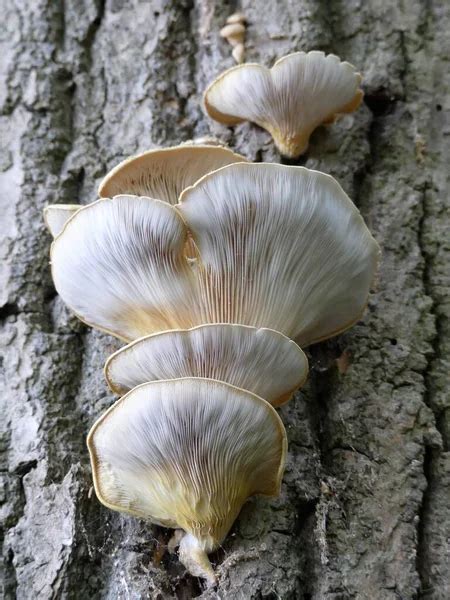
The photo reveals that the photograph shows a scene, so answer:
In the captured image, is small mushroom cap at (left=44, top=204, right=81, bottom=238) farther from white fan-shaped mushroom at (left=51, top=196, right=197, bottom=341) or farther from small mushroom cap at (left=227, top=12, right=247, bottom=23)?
small mushroom cap at (left=227, top=12, right=247, bottom=23)

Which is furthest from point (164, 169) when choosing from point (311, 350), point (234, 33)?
point (234, 33)

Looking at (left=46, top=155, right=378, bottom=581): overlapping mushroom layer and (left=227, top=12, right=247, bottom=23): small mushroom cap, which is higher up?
(left=227, top=12, right=247, bottom=23): small mushroom cap

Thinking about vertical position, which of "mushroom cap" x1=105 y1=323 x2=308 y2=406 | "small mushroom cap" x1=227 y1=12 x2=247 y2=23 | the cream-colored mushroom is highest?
"small mushroom cap" x1=227 y1=12 x2=247 y2=23

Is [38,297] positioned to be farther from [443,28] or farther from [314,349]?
[443,28]

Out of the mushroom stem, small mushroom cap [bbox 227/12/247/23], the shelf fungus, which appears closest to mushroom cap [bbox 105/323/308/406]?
the mushroom stem

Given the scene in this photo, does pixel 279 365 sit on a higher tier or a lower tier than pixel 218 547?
higher

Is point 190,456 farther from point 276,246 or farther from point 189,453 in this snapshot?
point 276,246

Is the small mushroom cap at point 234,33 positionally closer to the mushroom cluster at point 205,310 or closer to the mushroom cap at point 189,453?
the mushroom cluster at point 205,310

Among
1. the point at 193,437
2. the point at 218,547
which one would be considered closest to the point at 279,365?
the point at 193,437
